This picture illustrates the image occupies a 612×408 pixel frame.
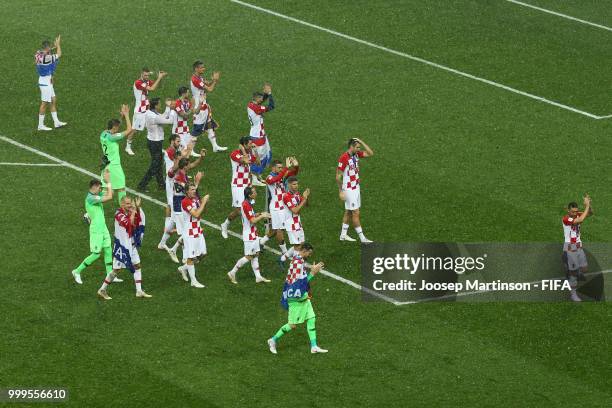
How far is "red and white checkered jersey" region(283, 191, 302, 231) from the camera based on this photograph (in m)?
32.9

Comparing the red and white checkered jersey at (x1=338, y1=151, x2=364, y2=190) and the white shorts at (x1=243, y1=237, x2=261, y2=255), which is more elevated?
the red and white checkered jersey at (x1=338, y1=151, x2=364, y2=190)

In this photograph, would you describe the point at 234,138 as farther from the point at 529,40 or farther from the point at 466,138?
the point at 529,40

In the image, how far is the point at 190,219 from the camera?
31734 mm

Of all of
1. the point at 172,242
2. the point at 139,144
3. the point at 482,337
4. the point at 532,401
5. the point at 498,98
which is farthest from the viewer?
the point at 498,98

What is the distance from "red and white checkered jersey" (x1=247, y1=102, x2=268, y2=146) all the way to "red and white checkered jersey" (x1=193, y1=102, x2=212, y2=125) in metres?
1.58

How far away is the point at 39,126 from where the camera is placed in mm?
40531

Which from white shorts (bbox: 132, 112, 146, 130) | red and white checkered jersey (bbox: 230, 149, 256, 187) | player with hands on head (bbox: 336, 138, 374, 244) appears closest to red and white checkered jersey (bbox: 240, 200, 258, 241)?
red and white checkered jersey (bbox: 230, 149, 256, 187)

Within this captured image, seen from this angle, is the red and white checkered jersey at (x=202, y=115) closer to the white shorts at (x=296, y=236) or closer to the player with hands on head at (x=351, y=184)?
the player with hands on head at (x=351, y=184)

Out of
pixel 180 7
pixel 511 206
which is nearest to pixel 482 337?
pixel 511 206

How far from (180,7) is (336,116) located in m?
10.1

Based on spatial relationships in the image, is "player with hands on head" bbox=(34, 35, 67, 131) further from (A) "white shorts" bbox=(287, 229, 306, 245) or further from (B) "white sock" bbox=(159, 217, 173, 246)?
(A) "white shorts" bbox=(287, 229, 306, 245)

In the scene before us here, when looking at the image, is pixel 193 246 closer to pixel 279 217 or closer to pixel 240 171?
pixel 279 217

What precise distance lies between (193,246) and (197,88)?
865 cm

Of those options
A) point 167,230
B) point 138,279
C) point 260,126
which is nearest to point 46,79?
point 260,126
